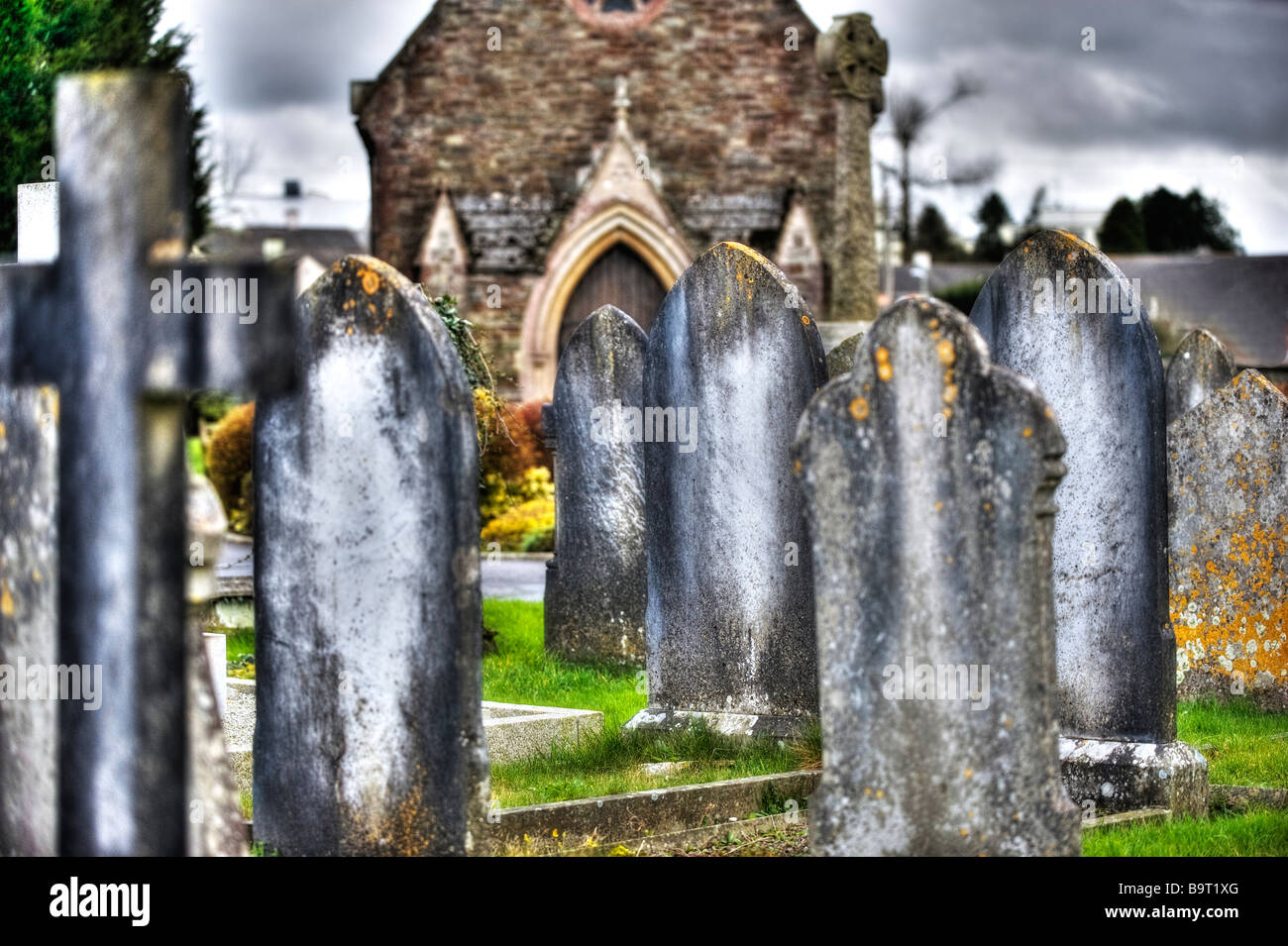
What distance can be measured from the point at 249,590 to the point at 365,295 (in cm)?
679

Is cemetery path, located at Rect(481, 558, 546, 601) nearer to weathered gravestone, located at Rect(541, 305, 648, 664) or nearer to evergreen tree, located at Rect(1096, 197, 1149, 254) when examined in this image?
weathered gravestone, located at Rect(541, 305, 648, 664)

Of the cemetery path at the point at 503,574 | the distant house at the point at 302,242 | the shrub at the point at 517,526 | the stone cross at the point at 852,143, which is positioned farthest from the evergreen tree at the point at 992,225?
the cemetery path at the point at 503,574

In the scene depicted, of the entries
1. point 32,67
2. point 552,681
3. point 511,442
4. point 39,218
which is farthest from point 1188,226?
point 39,218

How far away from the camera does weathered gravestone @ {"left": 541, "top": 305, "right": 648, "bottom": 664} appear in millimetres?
10180

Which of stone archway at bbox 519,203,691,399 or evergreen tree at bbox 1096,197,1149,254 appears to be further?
evergreen tree at bbox 1096,197,1149,254

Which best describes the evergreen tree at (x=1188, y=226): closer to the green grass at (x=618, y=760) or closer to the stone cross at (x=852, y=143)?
the stone cross at (x=852, y=143)

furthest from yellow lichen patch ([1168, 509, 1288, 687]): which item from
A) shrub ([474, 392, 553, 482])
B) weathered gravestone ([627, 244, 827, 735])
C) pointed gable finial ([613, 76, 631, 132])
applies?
pointed gable finial ([613, 76, 631, 132])

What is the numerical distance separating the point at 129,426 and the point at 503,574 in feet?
41.7

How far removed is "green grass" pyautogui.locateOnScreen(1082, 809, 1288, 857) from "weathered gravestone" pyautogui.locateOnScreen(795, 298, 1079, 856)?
89 cm

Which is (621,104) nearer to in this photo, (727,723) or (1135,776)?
(727,723)

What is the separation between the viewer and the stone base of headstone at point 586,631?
1018 cm

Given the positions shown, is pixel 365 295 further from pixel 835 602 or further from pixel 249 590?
→ pixel 249 590
